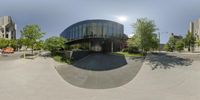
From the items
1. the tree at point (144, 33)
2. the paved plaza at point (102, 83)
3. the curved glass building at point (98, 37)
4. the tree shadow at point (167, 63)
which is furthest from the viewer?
the curved glass building at point (98, 37)

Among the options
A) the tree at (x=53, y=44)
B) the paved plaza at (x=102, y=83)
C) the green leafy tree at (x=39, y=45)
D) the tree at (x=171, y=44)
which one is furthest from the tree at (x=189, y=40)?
the green leafy tree at (x=39, y=45)

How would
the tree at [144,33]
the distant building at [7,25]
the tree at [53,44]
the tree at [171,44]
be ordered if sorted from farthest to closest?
the tree at [171,44] → the tree at [53,44] → the tree at [144,33] → the distant building at [7,25]

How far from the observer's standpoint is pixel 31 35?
67.9ft

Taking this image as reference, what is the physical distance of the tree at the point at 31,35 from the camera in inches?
781

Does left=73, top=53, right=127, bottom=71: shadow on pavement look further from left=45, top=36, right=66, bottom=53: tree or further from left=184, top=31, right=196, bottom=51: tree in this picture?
left=184, top=31, right=196, bottom=51: tree

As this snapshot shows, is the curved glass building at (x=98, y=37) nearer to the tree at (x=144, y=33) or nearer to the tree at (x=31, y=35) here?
the tree at (x=144, y=33)

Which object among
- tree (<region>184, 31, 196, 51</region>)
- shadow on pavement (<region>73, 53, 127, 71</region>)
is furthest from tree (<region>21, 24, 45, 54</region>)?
tree (<region>184, 31, 196, 51</region>)

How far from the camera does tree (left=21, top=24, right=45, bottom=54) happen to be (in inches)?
781

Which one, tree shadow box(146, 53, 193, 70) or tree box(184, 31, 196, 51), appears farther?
tree box(184, 31, 196, 51)

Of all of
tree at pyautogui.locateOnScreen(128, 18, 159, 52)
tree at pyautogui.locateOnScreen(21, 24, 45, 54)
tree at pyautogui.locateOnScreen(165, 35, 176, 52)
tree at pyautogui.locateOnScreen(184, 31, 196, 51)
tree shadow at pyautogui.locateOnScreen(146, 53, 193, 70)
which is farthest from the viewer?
tree at pyautogui.locateOnScreen(165, 35, 176, 52)

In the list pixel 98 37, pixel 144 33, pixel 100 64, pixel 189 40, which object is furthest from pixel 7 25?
pixel 189 40

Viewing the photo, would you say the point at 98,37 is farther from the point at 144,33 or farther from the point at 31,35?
the point at 31,35

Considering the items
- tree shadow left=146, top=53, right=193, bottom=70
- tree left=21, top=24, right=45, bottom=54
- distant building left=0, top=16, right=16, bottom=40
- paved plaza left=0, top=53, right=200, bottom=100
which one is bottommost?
paved plaza left=0, top=53, right=200, bottom=100

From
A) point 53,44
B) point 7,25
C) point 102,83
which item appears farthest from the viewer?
point 7,25
